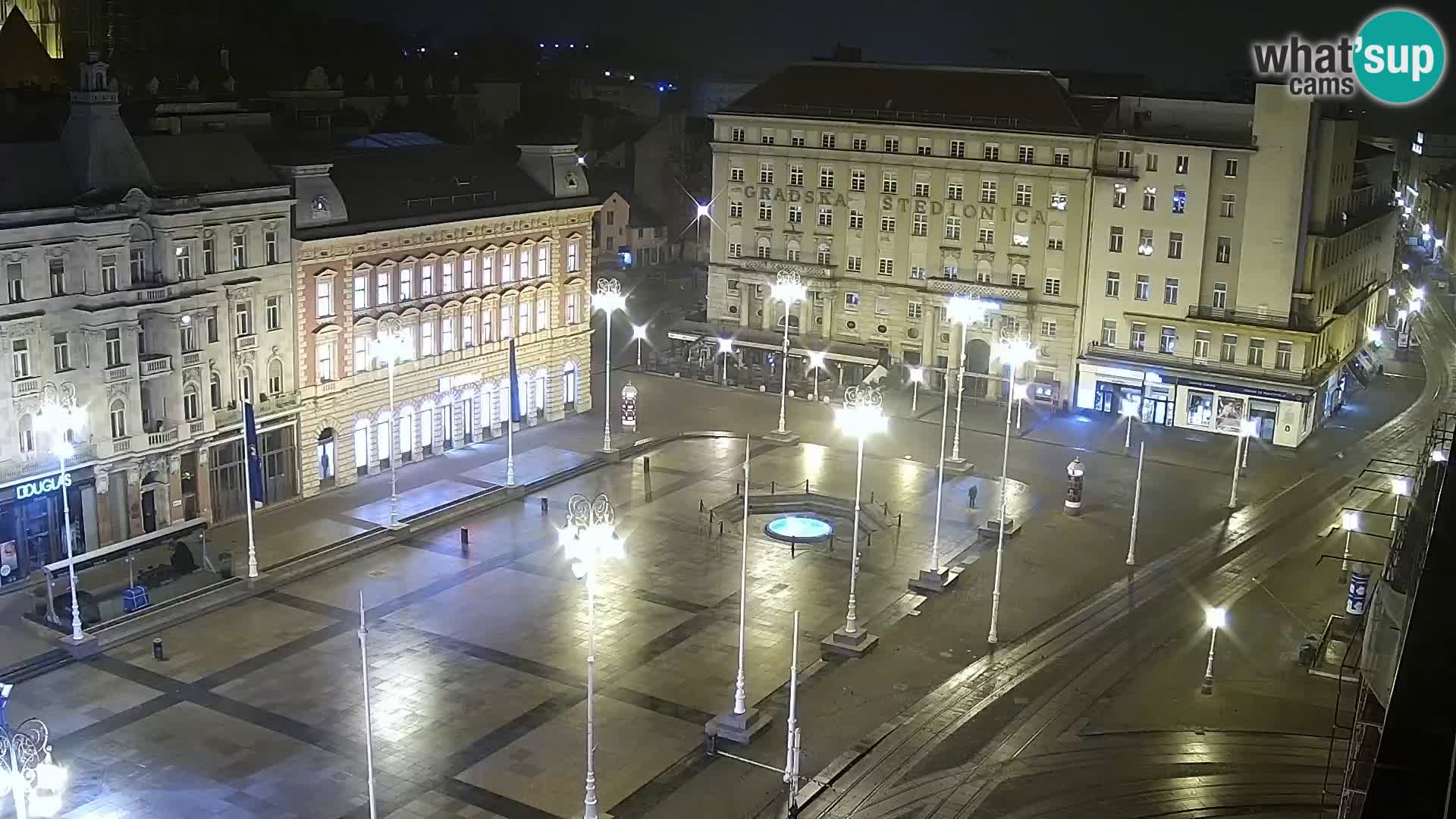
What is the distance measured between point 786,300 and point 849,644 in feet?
121

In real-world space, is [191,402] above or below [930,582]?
above

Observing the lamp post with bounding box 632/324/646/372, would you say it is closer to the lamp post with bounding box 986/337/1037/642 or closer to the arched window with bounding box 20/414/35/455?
the lamp post with bounding box 986/337/1037/642

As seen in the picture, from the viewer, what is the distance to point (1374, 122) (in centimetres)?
18825

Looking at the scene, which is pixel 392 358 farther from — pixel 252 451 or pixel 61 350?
pixel 61 350

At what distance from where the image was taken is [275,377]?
63812 millimetres

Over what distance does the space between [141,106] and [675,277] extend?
6235 cm

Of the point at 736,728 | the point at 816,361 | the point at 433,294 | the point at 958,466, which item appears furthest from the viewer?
the point at 816,361

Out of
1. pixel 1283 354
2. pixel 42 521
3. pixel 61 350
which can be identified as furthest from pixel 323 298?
pixel 1283 354

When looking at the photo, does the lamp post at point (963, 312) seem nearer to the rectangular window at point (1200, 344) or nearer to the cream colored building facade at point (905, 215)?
the cream colored building facade at point (905, 215)

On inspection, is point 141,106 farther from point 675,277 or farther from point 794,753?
point 675,277

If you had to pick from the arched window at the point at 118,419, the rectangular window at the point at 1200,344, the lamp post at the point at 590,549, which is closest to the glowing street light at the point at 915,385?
the rectangular window at the point at 1200,344

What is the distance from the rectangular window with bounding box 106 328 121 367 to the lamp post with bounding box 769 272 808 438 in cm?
3540

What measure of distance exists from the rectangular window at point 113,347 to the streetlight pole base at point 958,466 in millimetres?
40145

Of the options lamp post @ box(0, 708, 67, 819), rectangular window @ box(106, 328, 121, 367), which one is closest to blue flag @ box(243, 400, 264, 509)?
rectangular window @ box(106, 328, 121, 367)
